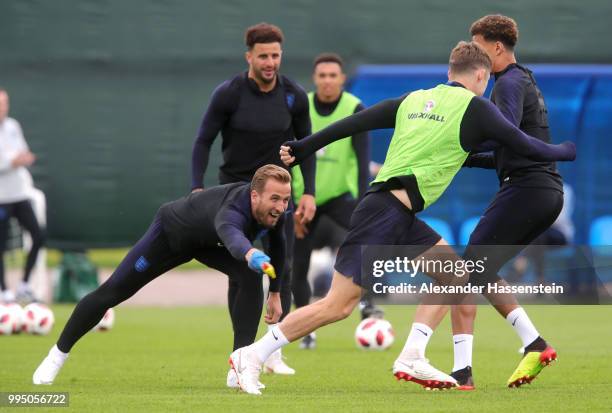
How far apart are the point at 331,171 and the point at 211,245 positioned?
3607mm

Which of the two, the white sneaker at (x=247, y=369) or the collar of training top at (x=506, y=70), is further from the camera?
the collar of training top at (x=506, y=70)

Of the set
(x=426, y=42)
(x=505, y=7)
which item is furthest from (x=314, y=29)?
(x=505, y=7)

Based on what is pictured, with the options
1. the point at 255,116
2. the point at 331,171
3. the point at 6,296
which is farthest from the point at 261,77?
the point at 6,296

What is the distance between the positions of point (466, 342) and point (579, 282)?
951 cm

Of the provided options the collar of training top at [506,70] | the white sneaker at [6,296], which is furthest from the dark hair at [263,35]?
the white sneaker at [6,296]

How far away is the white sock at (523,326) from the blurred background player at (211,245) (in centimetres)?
156

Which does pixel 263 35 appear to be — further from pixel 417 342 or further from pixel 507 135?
pixel 417 342

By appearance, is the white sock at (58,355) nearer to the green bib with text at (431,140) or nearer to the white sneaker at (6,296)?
the green bib with text at (431,140)

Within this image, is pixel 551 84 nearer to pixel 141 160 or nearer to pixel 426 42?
pixel 426 42

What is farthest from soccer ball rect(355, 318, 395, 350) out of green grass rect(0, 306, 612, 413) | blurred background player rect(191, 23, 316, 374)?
blurred background player rect(191, 23, 316, 374)

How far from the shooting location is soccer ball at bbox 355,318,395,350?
449 inches

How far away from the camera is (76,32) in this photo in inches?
704

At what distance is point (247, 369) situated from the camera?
7738mm

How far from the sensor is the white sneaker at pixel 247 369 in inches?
304
